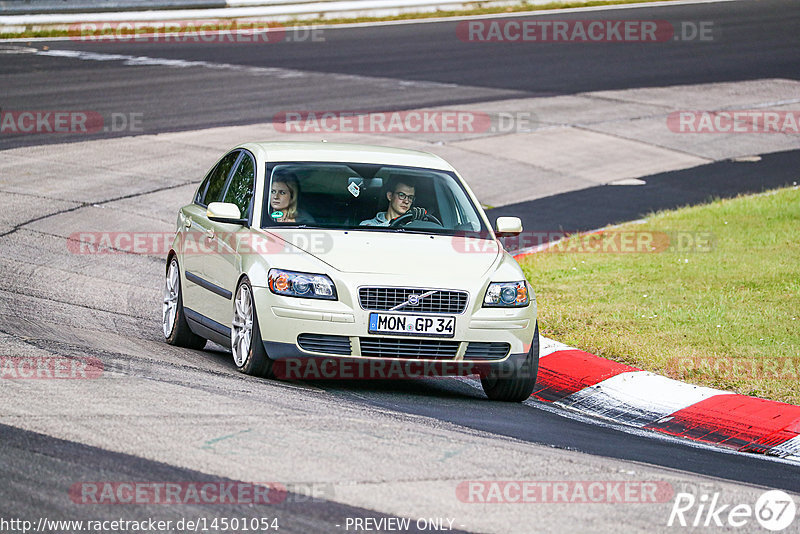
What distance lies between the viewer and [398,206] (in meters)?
9.62

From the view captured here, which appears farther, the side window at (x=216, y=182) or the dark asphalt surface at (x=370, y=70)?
the dark asphalt surface at (x=370, y=70)

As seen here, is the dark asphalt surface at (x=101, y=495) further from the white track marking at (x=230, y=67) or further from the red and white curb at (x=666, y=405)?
the white track marking at (x=230, y=67)

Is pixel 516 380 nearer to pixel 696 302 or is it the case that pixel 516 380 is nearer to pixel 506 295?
pixel 506 295

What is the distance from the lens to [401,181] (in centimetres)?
980

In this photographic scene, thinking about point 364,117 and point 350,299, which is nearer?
point 350,299

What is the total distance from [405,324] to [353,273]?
47cm

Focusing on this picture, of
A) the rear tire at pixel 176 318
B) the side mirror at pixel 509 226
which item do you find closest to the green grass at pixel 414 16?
the rear tire at pixel 176 318

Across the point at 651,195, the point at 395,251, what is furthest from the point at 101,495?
the point at 651,195

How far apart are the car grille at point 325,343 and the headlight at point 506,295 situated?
38.2 inches

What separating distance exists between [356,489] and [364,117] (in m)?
17.7

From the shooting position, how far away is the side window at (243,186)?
9.69 meters

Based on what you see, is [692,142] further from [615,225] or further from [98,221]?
[98,221]

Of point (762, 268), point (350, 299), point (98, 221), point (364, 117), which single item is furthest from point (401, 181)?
point (364, 117)

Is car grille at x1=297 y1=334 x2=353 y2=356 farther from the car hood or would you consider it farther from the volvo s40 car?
the car hood
